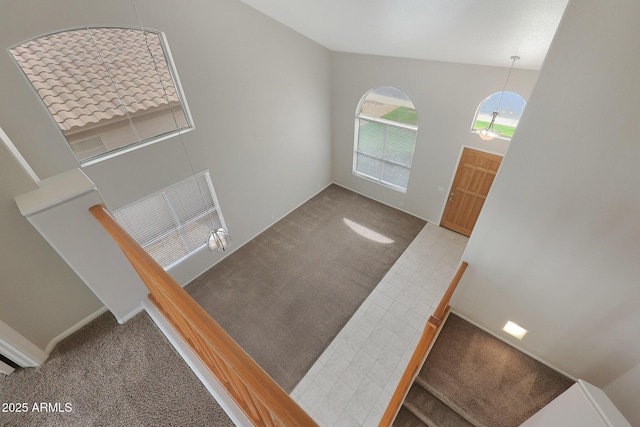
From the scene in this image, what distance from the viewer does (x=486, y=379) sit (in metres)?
2.82

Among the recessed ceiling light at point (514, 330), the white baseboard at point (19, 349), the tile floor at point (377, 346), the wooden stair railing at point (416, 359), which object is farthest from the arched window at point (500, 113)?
the white baseboard at point (19, 349)

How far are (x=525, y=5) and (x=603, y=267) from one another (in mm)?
2327

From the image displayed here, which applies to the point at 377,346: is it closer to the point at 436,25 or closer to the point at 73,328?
the point at 73,328

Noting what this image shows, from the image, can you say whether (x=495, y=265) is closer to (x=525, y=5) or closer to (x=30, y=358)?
(x=525, y=5)

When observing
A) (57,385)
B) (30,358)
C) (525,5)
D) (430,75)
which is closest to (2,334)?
(30,358)

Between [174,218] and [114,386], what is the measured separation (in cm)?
315

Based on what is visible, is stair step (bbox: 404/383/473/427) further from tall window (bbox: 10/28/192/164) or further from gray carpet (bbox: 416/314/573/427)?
tall window (bbox: 10/28/192/164)

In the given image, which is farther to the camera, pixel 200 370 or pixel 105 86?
pixel 105 86

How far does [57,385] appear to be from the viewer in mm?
1756

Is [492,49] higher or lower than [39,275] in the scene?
higher

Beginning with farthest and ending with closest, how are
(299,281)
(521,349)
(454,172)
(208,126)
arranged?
(454,172) < (299,281) < (208,126) < (521,349)

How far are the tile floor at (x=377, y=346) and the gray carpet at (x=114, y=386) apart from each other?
2282 millimetres

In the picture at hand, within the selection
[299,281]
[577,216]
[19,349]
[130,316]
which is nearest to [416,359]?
[577,216]

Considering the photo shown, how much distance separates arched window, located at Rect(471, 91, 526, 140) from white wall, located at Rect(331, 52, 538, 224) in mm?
132
